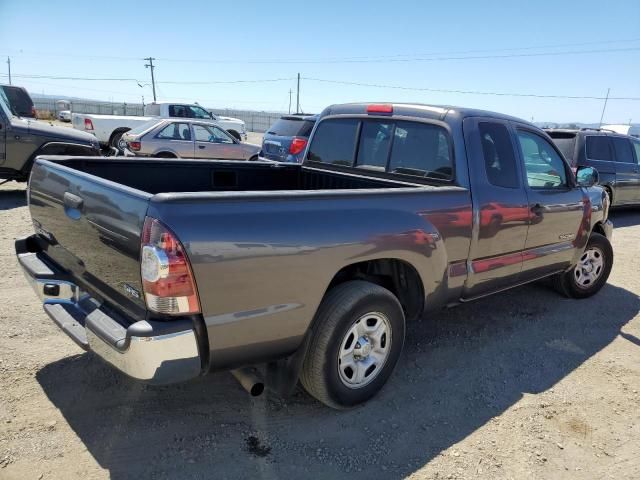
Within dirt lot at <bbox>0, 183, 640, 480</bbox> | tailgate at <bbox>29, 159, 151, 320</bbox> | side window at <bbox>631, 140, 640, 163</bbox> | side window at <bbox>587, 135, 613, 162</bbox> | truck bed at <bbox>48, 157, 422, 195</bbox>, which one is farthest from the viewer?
side window at <bbox>631, 140, 640, 163</bbox>

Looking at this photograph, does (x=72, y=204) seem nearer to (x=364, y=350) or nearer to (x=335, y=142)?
(x=364, y=350)

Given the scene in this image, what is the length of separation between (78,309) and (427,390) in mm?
2352

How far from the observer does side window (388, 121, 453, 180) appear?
3.70 meters

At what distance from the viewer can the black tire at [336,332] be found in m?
2.83

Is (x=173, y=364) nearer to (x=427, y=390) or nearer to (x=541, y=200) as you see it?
(x=427, y=390)

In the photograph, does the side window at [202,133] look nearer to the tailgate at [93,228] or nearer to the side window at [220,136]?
the side window at [220,136]

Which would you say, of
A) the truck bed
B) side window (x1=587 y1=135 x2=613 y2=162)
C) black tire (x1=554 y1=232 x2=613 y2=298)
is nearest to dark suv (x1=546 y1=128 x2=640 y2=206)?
side window (x1=587 y1=135 x2=613 y2=162)

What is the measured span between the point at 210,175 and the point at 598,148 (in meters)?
8.74

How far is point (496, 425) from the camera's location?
3125 mm

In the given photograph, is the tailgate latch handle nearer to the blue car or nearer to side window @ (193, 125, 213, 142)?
the blue car

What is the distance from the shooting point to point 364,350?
311cm

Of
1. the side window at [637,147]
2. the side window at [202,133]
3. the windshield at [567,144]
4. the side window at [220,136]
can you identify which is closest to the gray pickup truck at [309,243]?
the windshield at [567,144]

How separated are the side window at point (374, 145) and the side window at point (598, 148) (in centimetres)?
737

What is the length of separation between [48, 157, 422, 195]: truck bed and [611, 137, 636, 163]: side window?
8595 millimetres
